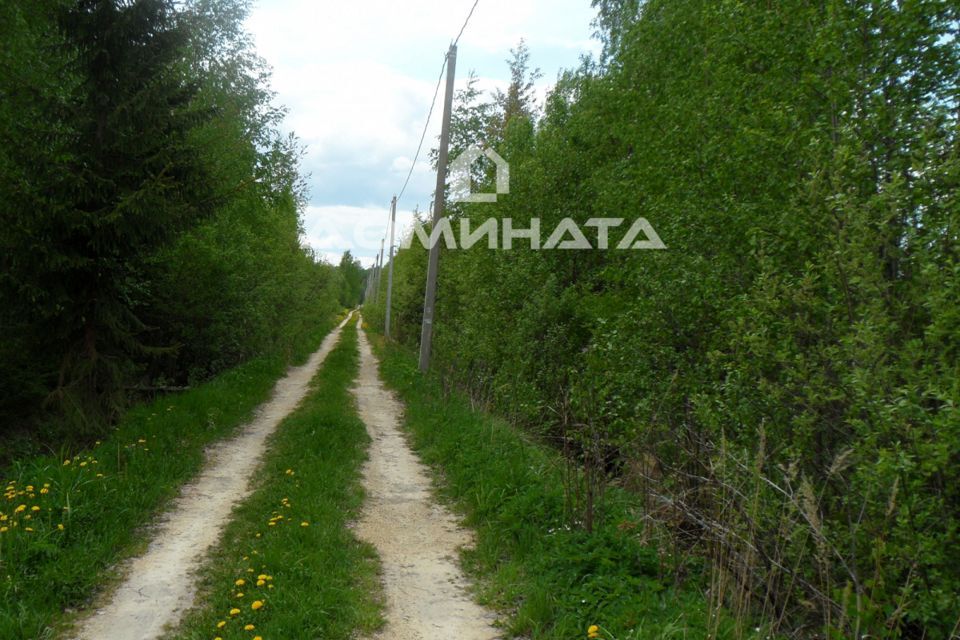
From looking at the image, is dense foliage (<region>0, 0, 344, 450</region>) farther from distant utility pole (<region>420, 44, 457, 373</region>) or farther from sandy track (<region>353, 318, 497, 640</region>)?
distant utility pole (<region>420, 44, 457, 373</region>)

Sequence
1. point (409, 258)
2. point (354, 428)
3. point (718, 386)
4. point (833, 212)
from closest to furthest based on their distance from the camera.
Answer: point (833, 212) → point (718, 386) → point (354, 428) → point (409, 258)

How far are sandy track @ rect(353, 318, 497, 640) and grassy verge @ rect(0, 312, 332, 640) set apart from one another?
81.9 inches

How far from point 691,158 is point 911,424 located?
445 cm

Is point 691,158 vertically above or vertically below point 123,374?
above

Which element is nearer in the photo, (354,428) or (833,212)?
(833,212)

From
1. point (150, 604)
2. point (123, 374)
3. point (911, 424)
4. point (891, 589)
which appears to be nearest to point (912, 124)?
point (911, 424)

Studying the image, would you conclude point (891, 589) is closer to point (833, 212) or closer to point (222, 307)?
point (833, 212)

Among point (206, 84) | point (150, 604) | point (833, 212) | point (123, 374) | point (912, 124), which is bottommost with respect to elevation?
point (150, 604)

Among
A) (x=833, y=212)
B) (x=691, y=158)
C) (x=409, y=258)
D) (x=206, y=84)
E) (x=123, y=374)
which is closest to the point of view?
(x=833, y=212)

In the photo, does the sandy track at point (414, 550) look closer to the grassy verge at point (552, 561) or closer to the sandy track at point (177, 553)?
the grassy verge at point (552, 561)

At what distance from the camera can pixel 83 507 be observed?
559 cm

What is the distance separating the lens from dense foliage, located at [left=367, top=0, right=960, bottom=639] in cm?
307

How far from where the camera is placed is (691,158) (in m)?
6.90

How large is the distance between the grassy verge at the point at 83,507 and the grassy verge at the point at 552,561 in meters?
2.89
